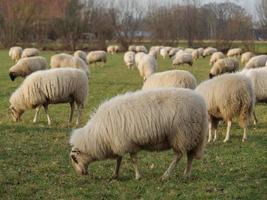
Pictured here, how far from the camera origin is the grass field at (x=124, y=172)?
668 cm

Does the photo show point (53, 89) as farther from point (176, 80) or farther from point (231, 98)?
point (231, 98)

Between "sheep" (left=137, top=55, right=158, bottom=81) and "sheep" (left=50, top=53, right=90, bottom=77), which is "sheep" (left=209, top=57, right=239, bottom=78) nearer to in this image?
"sheep" (left=137, top=55, right=158, bottom=81)

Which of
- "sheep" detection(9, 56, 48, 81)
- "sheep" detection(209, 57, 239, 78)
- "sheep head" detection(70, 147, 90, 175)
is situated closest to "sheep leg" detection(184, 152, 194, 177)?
"sheep head" detection(70, 147, 90, 175)

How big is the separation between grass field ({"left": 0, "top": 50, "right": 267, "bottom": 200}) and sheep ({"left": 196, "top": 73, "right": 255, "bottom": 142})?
580mm

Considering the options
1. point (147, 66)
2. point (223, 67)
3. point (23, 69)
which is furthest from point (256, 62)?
point (23, 69)

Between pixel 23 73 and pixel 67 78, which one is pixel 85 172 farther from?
pixel 23 73

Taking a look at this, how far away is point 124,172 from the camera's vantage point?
7953 mm

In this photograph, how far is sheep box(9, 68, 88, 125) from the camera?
1252 centimetres

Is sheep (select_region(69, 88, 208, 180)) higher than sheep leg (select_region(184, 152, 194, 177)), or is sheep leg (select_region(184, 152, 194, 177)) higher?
sheep (select_region(69, 88, 208, 180))

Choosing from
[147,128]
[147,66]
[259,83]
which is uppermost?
[147,128]

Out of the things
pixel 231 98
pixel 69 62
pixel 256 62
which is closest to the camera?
pixel 231 98

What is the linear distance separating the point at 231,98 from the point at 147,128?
149 inches

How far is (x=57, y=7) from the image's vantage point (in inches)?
3194

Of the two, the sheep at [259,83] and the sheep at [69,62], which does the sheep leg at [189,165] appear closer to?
the sheep at [259,83]
